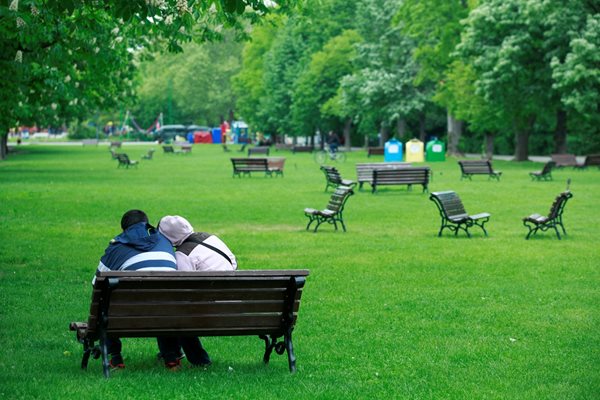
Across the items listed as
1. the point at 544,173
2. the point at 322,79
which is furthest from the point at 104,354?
the point at 322,79

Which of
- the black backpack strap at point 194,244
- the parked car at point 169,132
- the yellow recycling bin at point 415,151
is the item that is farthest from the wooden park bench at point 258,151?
the parked car at point 169,132

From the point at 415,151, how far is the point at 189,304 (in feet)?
176

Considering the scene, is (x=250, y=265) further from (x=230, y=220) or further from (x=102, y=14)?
(x=230, y=220)

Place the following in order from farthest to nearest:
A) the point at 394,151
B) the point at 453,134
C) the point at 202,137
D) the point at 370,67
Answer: the point at 202,137 → the point at 370,67 → the point at 453,134 → the point at 394,151

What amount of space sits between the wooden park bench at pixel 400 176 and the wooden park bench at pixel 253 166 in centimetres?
1042

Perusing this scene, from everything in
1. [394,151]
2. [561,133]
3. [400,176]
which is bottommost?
[394,151]

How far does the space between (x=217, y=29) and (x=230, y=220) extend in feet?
14.9

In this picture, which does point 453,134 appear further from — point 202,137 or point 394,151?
point 202,137

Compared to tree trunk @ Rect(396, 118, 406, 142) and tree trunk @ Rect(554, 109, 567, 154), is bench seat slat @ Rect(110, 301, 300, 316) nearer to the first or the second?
tree trunk @ Rect(554, 109, 567, 154)

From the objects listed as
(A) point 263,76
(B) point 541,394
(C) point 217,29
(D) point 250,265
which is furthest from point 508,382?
(A) point 263,76

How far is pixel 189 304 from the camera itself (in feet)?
27.1

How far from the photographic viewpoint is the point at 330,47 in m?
83.6

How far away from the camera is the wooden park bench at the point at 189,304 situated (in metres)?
8.09

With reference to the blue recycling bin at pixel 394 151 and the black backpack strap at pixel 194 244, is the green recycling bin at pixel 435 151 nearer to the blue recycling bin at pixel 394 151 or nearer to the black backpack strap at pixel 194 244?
the blue recycling bin at pixel 394 151
